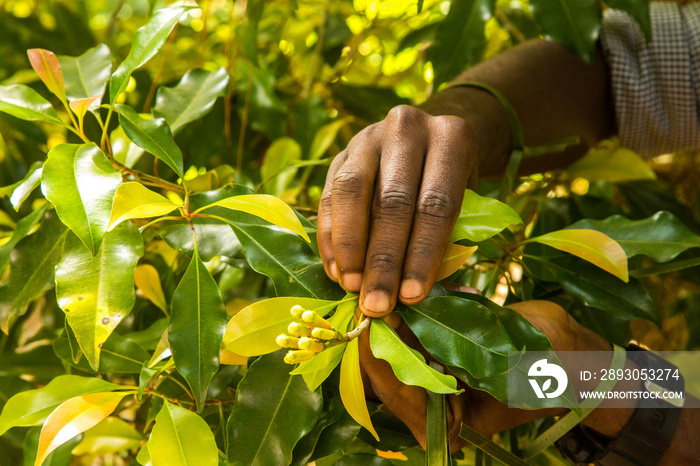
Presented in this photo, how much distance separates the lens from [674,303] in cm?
123

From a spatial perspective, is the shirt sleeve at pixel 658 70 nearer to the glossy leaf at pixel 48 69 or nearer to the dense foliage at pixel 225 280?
the dense foliage at pixel 225 280

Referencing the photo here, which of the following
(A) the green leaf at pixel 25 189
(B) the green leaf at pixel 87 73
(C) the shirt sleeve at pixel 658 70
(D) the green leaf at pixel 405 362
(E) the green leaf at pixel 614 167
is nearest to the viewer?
(D) the green leaf at pixel 405 362

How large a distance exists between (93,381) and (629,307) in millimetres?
565

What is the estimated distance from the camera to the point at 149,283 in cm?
62

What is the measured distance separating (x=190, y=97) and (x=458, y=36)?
17.8 inches

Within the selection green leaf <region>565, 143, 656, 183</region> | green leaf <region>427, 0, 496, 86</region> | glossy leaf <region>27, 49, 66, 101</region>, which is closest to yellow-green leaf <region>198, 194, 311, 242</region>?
glossy leaf <region>27, 49, 66, 101</region>

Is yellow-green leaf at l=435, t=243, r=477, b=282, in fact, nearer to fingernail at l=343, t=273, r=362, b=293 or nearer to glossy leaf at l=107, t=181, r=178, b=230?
fingernail at l=343, t=273, r=362, b=293

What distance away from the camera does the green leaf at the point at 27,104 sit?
1.72 ft

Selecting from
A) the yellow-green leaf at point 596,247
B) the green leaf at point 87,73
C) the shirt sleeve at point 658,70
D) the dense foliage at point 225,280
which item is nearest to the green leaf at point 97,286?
the dense foliage at point 225,280

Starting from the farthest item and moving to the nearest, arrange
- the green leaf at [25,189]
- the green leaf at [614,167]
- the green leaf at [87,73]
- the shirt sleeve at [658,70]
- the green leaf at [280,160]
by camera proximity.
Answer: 1. the shirt sleeve at [658,70]
2. the green leaf at [614,167]
3. the green leaf at [280,160]
4. the green leaf at [87,73]
5. the green leaf at [25,189]

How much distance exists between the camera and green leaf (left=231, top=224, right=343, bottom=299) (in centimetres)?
47

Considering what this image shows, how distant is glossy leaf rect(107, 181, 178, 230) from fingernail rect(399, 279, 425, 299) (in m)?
0.21

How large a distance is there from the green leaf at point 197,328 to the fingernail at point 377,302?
0.40 ft

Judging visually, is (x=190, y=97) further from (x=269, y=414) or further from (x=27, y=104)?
(x=269, y=414)
